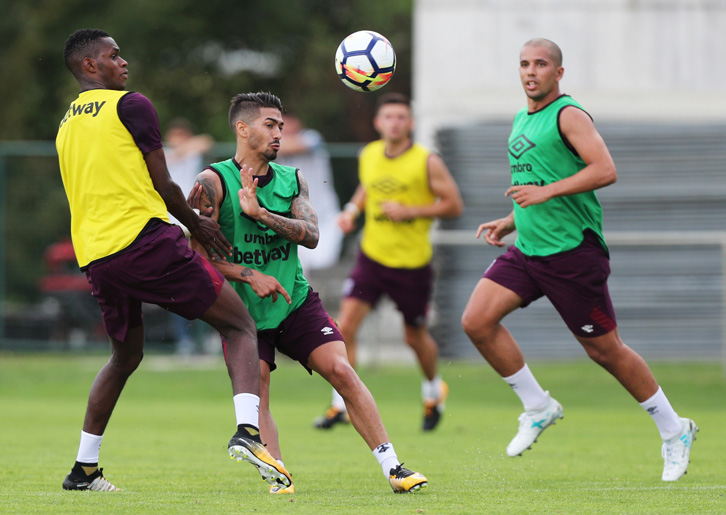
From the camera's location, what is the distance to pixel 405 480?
20.8 feet

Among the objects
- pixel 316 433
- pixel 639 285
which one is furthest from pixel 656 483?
pixel 639 285

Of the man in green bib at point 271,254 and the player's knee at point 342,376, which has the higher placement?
the man in green bib at point 271,254

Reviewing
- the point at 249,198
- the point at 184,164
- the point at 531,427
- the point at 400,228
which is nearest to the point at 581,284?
the point at 531,427

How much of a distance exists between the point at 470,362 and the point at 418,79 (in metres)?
5.33

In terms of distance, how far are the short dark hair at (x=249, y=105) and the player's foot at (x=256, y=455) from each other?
1772mm

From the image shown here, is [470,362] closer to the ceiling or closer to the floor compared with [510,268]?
closer to the floor

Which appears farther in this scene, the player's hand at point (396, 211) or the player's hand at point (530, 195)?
the player's hand at point (396, 211)

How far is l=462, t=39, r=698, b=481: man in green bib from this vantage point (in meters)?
7.28

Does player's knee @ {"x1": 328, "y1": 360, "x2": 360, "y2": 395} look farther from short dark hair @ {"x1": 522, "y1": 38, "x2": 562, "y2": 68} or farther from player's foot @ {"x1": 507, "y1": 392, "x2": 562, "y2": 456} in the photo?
short dark hair @ {"x1": 522, "y1": 38, "x2": 562, "y2": 68}

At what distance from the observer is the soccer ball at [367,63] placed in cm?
750

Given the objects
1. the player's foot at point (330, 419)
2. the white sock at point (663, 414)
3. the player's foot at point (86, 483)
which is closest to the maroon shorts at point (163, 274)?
the player's foot at point (86, 483)

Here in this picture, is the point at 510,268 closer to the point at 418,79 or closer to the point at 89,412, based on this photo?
the point at 89,412

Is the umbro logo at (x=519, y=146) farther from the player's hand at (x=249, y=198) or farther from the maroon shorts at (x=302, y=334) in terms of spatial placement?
the player's hand at (x=249, y=198)

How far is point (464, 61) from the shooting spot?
19.4m
